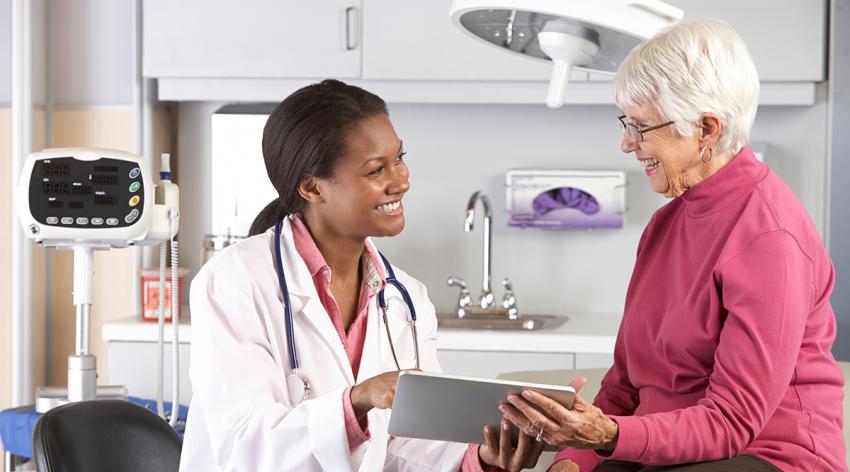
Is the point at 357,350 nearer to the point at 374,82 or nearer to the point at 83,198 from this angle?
the point at 83,198

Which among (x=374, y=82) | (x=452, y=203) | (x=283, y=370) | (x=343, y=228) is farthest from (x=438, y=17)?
(x=283, y=370)

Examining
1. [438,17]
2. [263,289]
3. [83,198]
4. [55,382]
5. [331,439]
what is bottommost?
[55,382]

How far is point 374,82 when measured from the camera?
3.41 m

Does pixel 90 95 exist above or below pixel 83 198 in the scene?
above

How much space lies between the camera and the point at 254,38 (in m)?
3.41

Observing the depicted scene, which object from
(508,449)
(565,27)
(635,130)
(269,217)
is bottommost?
(508,449)

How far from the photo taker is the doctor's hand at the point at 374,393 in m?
1.55

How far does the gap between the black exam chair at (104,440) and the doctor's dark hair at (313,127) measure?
0.48 meters

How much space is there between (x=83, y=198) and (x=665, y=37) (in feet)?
4.29

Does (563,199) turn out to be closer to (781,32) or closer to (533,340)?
(533,340)

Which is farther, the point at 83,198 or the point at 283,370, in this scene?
the point at 83,198

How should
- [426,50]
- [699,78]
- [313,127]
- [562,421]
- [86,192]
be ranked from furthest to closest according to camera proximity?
[426,50]
[86,192]
[313,127]
[699,78]
[562,421]

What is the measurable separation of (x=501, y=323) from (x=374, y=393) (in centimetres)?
187

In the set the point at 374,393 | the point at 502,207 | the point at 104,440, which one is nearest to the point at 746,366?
the point at 374,393
